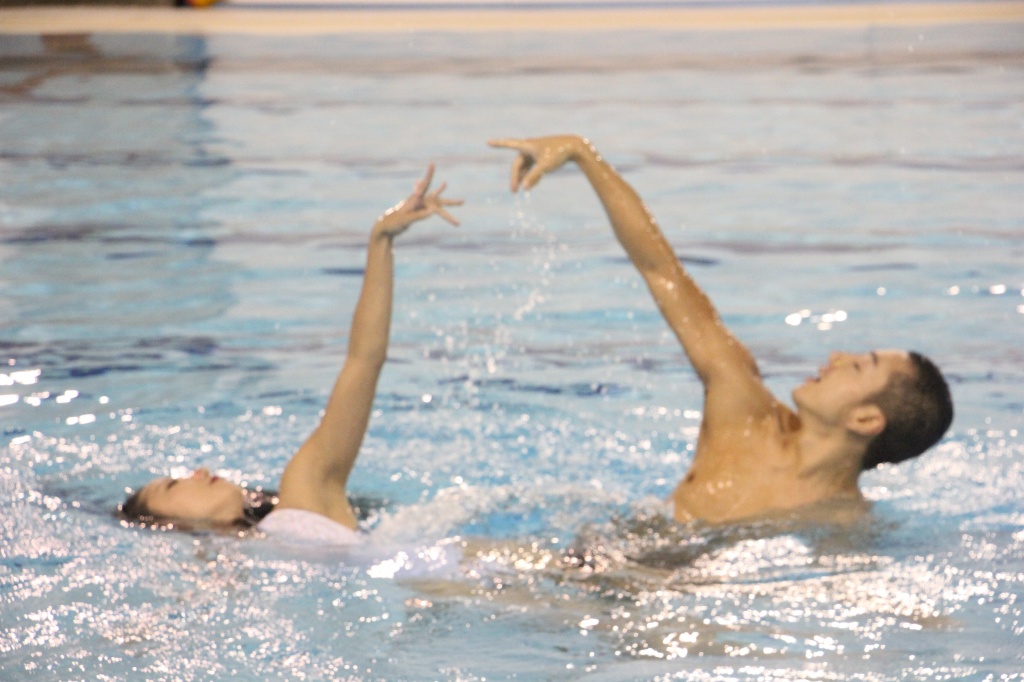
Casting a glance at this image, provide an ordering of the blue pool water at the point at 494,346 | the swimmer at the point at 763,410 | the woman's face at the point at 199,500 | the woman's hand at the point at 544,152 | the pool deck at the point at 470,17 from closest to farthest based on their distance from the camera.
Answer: the blue pool water at the point at 494,346 < the swimmer at the point at 763,410 < the woman's hand at the point at 544,152 < the woman's face at the point at 199,500 < the pool deck at the point at 470,17

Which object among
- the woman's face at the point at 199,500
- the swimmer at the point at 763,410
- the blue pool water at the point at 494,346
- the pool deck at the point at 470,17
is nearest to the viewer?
the blue pool water at the point at 494,346

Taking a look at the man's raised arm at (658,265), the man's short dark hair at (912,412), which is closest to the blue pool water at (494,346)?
the man's short dark hair at (912,412)

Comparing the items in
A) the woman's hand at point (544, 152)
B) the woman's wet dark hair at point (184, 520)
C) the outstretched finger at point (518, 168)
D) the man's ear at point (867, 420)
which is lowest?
the woman's wet dark hair at point (184, 520)

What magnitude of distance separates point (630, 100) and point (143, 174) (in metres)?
3.55

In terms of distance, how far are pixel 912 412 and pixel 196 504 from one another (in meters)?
1.79

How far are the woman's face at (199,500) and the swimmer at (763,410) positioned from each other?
3.56ft

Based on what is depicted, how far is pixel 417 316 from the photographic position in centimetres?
596

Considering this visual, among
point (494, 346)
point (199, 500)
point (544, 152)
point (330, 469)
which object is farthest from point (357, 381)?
point (494, 346)

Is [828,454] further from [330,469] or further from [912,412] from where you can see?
[330,469]

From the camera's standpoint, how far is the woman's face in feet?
12.2

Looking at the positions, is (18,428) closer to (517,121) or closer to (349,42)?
(517,121)

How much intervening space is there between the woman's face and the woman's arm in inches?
6.3

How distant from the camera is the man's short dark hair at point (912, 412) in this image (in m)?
3.40

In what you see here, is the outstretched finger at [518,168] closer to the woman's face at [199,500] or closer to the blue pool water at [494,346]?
the blue pool water at [494,346]
